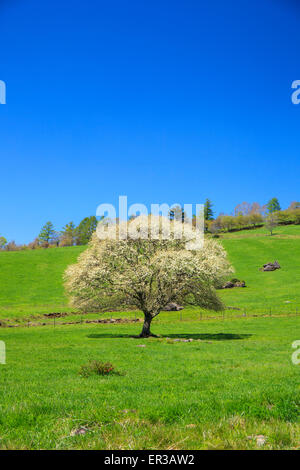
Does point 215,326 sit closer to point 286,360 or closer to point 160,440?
point 286,360

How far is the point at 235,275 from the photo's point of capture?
100625mm

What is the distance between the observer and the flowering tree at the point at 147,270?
36.2 metres

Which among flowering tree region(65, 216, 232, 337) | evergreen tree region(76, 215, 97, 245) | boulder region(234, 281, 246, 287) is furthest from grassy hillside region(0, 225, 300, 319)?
evergreen tree region(76, 215, 97, 245)

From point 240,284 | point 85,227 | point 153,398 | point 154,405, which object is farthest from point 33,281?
point 154,405

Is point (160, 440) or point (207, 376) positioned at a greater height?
point (160, 440)

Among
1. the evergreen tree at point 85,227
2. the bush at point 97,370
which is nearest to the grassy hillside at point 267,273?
the bush at point 97,370

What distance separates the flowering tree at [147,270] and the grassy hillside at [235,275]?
27199mm

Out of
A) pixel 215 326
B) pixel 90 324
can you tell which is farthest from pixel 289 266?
pixel 90 324

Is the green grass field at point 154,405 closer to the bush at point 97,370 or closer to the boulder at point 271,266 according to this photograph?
the bush at point 97,370

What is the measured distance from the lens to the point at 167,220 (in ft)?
128

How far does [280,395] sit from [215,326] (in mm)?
38984

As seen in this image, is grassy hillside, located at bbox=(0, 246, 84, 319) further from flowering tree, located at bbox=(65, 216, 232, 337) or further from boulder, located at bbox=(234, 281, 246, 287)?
boulder, located at bbox=(234, 281, 246, 287)

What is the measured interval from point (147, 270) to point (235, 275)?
2738 inches
